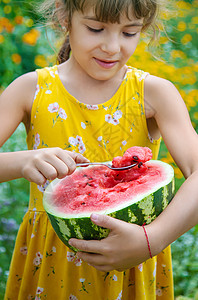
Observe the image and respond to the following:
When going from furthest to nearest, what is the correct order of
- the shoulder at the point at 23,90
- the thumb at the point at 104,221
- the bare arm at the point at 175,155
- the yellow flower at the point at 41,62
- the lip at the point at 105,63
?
1. the yellow flower at the point at 41,62
2. the shoulder at the point at 23,90
3. the lip at the point at 105,63
4. the bare arm at the point at 175,155
5. the thumb at the point at 104,221

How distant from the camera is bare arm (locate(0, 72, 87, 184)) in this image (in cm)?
152

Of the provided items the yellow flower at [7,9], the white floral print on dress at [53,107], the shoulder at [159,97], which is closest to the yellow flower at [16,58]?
the yellow flower at [7,9]

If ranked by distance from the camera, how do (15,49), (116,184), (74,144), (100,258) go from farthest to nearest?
(15,49), (74,144), (116,184), (100,258)

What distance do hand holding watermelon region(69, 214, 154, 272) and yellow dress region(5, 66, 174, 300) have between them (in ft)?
1.23

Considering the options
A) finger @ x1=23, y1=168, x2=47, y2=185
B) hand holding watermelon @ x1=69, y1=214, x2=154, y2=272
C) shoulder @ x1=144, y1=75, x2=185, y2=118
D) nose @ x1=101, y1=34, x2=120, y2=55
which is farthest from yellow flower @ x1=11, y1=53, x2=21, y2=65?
hand holding watermelon @ x1=69, y1=214, x2=154, y2=272

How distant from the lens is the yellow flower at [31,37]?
436 centimetres

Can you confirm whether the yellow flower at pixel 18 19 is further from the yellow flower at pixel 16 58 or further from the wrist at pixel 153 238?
the wrist at pixel 153 238

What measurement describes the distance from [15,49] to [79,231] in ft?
10.6

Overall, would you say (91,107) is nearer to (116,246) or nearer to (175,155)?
(175,155)

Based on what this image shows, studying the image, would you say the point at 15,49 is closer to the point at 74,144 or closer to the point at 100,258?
the point at 74,144

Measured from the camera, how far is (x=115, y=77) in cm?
202

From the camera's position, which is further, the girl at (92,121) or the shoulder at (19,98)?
the shoulder at (19,98)

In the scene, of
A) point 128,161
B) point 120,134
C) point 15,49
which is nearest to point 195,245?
point 120,134

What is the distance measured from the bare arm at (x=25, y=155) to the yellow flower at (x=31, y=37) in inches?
99.4
